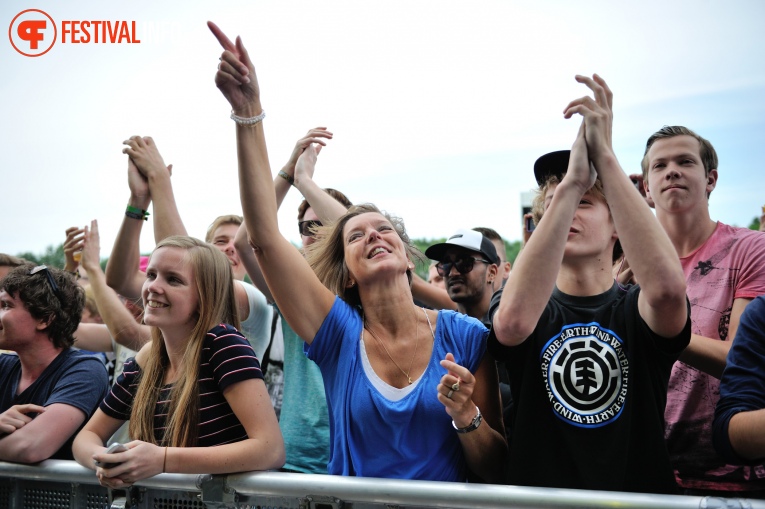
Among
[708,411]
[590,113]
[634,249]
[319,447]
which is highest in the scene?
[590,113]

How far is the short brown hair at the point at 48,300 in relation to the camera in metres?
3.21

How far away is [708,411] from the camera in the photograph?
2467mm

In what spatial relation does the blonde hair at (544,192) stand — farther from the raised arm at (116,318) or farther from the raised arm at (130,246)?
the raised arm at (116,318)

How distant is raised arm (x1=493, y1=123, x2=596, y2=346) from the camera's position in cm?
209

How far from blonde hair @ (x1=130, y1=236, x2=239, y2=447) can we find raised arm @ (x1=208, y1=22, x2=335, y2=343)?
344 millimetres

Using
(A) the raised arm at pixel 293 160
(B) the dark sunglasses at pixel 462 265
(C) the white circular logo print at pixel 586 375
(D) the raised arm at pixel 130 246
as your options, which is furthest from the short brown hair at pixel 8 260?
(C) the white circular logo print at pixel 586 375

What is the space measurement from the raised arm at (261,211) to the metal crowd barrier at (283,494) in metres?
0.58

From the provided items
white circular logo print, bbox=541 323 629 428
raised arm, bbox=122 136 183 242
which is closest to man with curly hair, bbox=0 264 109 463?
raised arm, bbox=122 136 183 242

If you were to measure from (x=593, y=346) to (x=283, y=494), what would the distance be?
1.03 meters

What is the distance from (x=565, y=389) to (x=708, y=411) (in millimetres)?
688

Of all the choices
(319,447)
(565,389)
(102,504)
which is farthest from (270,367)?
(565,389)

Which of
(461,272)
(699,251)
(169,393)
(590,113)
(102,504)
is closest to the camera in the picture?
(590,113)

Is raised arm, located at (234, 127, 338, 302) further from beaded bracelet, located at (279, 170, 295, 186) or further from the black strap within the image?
the black strap

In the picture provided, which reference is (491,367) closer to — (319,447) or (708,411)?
(708,411)
